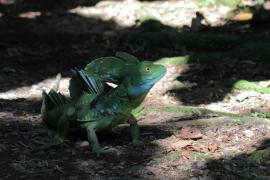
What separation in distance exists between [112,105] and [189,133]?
79cm

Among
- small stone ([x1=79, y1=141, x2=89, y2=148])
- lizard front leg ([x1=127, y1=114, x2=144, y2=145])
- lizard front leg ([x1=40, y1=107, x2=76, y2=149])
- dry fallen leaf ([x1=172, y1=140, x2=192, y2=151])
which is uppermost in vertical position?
lizard front leg ([x1=40, y1=107, x2=76, y2=149])

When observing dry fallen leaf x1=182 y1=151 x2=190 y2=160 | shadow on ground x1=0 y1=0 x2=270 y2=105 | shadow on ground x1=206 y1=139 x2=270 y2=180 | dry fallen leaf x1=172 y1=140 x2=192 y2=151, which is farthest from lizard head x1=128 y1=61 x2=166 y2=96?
shadow on ground x1=0 y1=0 x2=270 y2=105

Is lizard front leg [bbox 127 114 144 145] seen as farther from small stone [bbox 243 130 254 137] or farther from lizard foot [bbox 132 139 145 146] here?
small stone [bbox 243 130 254 137]

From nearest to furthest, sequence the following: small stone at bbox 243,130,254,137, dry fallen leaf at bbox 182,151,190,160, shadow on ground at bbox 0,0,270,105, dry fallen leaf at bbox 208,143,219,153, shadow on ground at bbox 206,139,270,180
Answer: shadow on ground at bbox 206,139,270,180, dry fallen leaf at bbox 182,151,190,160, dry fallen leaf at bbox 208,143,219,153, small stone at bbox 243,130,254,137, shadow on ground at bbox 0,0,270,105

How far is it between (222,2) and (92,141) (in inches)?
368

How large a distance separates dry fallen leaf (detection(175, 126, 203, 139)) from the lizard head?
0.58 metres

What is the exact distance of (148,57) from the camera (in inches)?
431

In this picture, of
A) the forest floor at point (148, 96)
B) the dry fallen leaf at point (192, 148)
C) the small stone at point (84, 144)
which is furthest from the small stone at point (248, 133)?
the small stone at point (84, 144)

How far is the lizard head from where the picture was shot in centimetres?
520

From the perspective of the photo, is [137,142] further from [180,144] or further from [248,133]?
[248,133]

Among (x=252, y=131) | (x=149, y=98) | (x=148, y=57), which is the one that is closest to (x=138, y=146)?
(x=252, y=131)

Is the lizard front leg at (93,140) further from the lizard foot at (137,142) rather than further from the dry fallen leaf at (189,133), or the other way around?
the dry fallen leaf at (189,133)

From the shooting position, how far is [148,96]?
852 centimetres

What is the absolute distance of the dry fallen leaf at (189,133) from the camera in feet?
17.6
